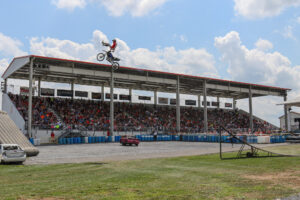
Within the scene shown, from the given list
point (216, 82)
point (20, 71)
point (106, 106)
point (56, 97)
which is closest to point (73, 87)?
point (56, 97)

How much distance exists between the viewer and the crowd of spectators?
152 ft

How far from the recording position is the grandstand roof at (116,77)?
43281mm

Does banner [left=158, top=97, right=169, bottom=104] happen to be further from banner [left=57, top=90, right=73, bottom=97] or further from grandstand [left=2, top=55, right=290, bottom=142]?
banner [left=57, top=90, right=73, bottom=97]

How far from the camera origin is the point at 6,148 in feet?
60.4

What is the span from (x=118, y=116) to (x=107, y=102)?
6176mm

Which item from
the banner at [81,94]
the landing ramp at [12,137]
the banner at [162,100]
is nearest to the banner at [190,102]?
the banner at [162,100]

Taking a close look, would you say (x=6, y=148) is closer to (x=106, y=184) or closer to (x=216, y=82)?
(x=106, y=184)

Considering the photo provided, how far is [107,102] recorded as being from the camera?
2312 inches

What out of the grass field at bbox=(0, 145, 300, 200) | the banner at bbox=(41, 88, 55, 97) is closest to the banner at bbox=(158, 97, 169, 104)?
the banner at bbox=(41, 88, 55, 97)

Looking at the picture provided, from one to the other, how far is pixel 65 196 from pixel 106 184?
192 centimetres

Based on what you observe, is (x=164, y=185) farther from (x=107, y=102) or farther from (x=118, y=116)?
(x=107, y=102)

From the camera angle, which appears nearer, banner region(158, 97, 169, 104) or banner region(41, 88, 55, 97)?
banner region(41, 88, 55, 97)

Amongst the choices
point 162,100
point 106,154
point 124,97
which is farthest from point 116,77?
point 106,154

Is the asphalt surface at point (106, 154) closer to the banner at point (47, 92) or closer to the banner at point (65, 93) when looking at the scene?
the banner at point (47, 92)
